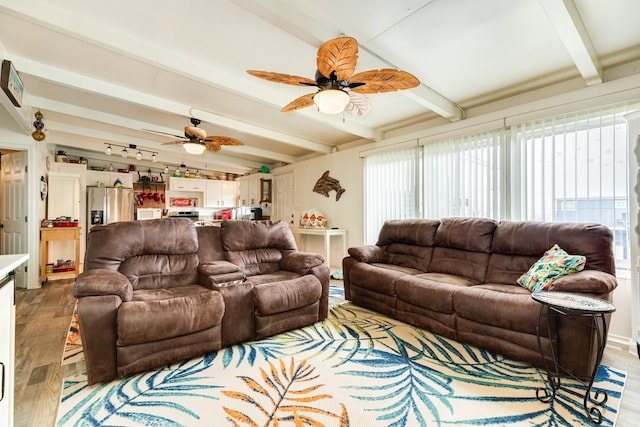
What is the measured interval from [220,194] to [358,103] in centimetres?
628

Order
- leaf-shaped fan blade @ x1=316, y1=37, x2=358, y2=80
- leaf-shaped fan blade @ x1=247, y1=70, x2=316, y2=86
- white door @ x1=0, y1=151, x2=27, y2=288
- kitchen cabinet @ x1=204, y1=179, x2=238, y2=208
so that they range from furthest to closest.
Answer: kitchen cabinet @ x1=204, y1=179, x2=238, y2=208, white door @ x1=0, y1=151, x2=27, y2=288, leaf-shaped fan blade @ x1=247, y1=70, x2=316, y2=86, leaf-shaped fan blade @ x1=316, y1=37, x2=358, y2=80

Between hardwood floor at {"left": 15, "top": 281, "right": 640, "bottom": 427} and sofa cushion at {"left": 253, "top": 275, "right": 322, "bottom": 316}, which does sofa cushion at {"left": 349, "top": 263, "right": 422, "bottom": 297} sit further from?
hardwood floor at {"left": 15, "top": 281, "right": 640, "bottom": 427}

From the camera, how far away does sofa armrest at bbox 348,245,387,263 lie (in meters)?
3.38

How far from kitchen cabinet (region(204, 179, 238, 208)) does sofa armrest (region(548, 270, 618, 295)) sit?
7495 mm

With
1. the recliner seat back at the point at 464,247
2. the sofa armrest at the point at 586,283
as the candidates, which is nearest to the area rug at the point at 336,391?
the sofa armrest at the point at 586,283

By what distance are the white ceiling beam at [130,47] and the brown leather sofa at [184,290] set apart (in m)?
1.38

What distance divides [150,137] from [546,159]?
604cm

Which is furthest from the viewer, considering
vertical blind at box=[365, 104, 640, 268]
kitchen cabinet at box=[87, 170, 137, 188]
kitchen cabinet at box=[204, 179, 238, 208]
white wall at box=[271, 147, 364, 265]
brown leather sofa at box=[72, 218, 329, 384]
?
kitchen cabinet at box=[204, 179, 238, 208]

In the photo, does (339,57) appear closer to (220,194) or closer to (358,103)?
(358,103)

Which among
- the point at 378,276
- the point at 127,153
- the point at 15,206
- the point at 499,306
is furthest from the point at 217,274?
the point at 127,153

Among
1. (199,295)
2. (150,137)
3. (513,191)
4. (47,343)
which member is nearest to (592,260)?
(513,191)

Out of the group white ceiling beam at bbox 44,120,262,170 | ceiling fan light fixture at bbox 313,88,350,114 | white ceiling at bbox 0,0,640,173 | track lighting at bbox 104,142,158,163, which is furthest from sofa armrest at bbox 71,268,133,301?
track lighting at bbox 104,142,158,163

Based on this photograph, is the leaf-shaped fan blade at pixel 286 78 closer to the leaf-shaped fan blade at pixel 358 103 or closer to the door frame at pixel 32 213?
the leaf-shaped fan blade at pixel 358 103

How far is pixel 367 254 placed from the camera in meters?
3.42
